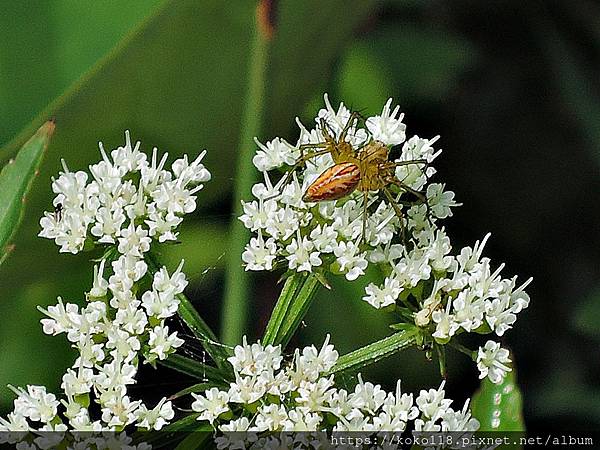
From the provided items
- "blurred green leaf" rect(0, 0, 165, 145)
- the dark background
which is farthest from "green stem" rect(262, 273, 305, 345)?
Result: "blurred green leaf" rect(0, 0, 165, 145)

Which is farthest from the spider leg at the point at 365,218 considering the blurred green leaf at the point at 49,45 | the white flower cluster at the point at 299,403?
the blurred green leaf at the point at 49,45

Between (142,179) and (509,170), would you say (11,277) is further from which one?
(509,170)

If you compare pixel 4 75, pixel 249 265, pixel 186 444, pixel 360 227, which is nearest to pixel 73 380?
pixel 186 444

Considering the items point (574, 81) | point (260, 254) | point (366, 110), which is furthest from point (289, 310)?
point (574, 81)

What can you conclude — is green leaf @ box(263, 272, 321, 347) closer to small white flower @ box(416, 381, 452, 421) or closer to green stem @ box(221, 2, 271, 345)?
small white flower @ box(416, 381, 452, 421)

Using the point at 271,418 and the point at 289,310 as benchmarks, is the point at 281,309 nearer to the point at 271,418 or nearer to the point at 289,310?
the point at 289,310
